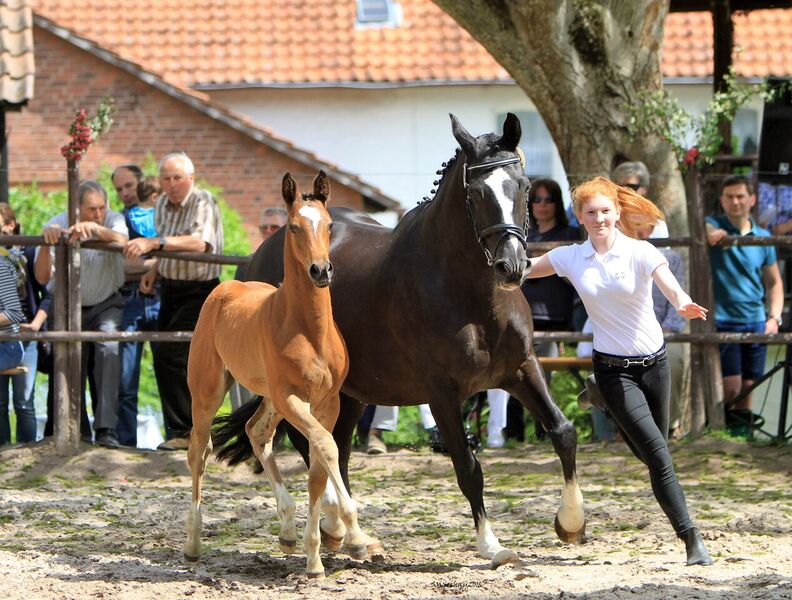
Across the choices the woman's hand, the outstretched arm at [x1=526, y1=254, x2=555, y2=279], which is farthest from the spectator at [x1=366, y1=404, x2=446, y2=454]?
the woman's hand

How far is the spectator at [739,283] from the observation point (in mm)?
9352

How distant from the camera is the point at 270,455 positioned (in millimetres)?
6477

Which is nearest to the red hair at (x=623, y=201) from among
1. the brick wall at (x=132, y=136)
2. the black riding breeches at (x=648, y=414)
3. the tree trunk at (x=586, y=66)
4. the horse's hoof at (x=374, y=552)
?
the black riding breeches at (x=648, y=414)

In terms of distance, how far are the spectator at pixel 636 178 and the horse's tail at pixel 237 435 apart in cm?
337

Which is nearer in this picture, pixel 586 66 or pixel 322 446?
pixel 322 446

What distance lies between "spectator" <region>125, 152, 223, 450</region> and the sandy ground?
48 centimetres

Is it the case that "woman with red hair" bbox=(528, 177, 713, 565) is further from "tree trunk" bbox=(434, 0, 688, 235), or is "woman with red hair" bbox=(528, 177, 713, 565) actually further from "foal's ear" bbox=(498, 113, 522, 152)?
"tree trunk" bbox=(434, 0, 688, 235)

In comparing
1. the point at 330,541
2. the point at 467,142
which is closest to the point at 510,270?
the point at 467,142

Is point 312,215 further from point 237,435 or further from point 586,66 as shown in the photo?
point 586,66

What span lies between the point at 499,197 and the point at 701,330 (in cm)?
419

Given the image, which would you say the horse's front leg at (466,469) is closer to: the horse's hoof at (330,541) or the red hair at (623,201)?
the horse's hoof at (330,541)

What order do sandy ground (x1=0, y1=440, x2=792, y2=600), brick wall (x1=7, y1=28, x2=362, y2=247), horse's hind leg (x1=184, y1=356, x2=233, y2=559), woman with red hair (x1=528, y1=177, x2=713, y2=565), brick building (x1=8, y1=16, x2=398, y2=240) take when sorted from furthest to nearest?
Answer: brick wall (x1=7, y1=28, x2=362, y2=247) → brick building (x1=8, y1=16, x2=398, y2=240) → horse's hind leg (x1=184, y1=356, x2=233, y2=559) → woman with red hair (x1=528, y1=177, x2=713, y2=565) → sandy ground (x1=0, y1=440, x2=792, y2=600)

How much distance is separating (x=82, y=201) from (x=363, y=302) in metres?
3.58

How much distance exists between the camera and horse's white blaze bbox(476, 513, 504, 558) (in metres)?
5.89
